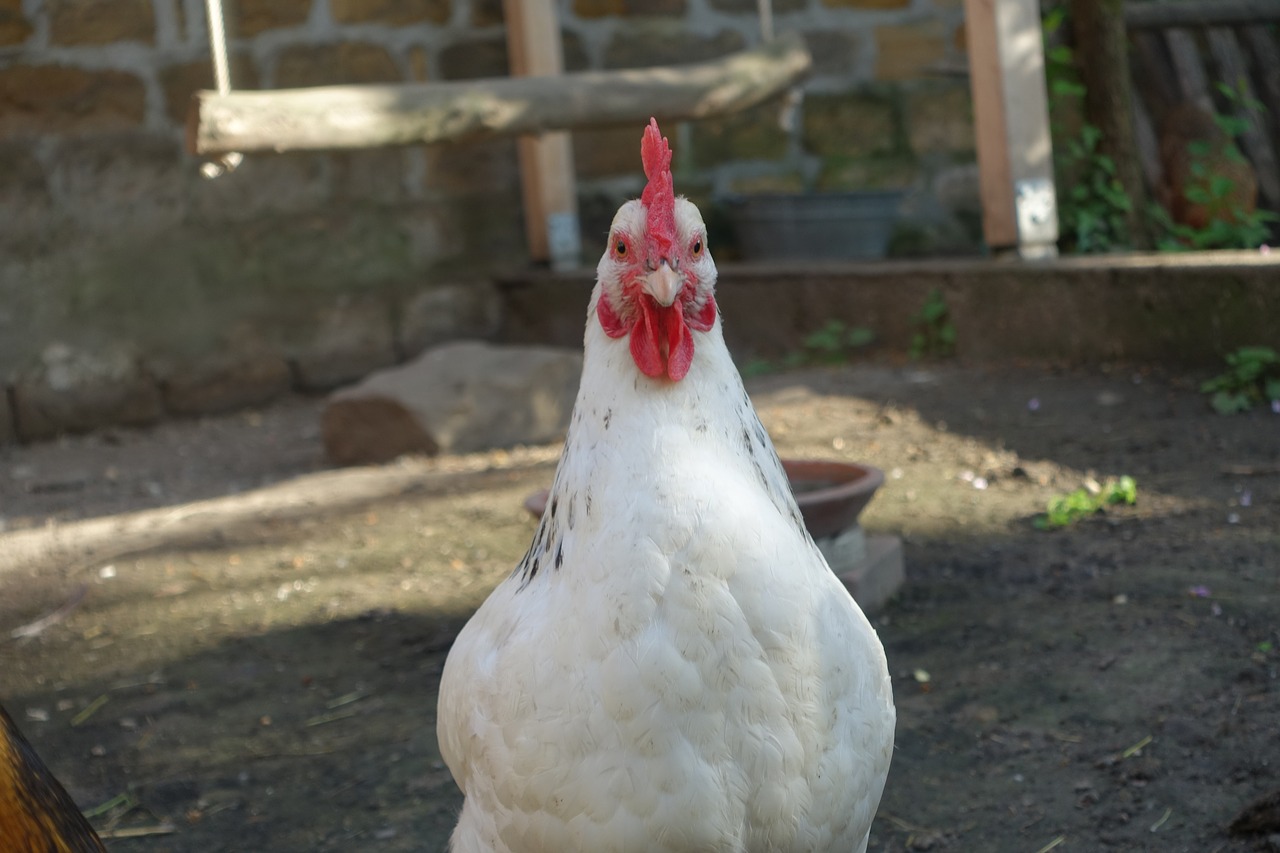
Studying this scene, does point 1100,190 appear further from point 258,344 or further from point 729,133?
Answer: point 258,344

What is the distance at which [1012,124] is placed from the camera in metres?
5.84

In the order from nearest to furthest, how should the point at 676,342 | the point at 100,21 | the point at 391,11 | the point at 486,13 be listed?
the point at 676,342
the point at 100,21
the point at 391,11
the point at 486,13

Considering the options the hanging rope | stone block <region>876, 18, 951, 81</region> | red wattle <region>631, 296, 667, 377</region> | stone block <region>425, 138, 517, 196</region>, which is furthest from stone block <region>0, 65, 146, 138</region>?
red wattle <region>631, 296, 667, 377</region>

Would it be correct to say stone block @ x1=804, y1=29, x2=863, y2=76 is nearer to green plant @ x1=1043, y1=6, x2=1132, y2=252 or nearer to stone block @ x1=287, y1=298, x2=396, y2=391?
green plant @ x1=1043, y1=6, x2=1132, y2=252

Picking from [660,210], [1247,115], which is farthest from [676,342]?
[1247,115]

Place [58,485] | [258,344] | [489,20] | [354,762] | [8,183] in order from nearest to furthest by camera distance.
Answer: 1. [354,762]
2. [58,485]
3. [8,183]
4. [258,344]
5. [489,20]

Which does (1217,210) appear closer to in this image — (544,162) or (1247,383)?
(1247,383)

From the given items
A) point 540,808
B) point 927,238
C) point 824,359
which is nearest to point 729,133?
point 927,238

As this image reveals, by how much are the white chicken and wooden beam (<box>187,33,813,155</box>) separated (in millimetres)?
3094

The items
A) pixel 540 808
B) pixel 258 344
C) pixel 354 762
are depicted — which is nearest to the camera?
pixel 540 808

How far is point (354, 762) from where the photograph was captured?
310 centimetres

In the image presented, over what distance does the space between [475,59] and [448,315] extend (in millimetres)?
1414

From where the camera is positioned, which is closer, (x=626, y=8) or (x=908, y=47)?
(x=626, y=8)

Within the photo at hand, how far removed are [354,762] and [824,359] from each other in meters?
3.86
